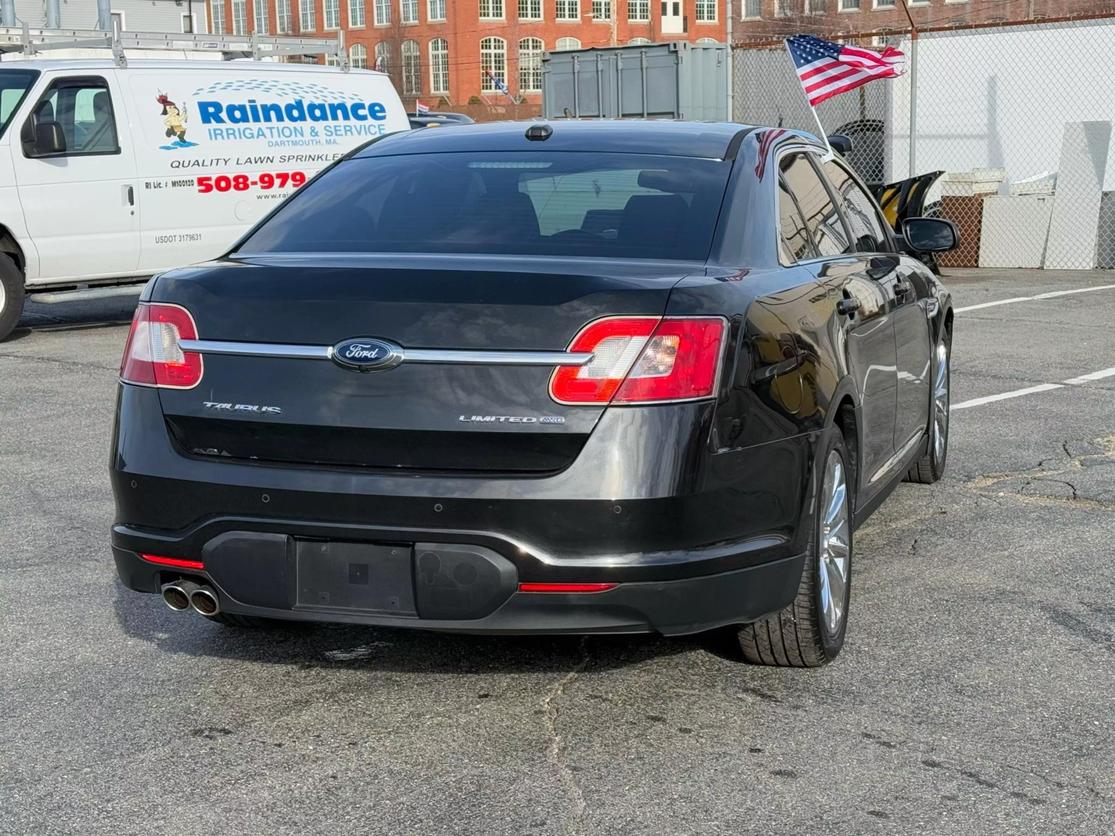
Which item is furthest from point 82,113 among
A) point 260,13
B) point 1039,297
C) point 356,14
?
point 260,13

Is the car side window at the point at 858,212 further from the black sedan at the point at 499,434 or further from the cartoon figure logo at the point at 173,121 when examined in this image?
the cartoon figure logo at the point at 173,121

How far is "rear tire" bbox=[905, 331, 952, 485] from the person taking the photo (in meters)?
6.95

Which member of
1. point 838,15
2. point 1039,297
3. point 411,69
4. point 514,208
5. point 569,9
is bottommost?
point 1039,297

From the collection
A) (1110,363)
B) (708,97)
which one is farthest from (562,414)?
(708,97)

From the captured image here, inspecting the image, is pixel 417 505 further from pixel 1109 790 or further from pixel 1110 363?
pixel 1110 363

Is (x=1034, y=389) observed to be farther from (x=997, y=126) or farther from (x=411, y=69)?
(x=411, y=69)

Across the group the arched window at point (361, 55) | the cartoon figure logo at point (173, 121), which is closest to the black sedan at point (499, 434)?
the cartoon figure logo at point (173, 121)

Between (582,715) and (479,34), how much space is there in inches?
3282

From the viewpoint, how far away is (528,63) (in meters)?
86.1

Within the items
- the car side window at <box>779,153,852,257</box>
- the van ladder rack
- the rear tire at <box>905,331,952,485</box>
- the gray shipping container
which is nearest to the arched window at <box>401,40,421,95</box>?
the gray shipping container

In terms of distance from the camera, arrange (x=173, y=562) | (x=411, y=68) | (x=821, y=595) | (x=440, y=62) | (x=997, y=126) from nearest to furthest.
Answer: (x=173, y=562), (x=821, y=595), (x=997, y=126), (x=440, y=62), (x=411, y=68)

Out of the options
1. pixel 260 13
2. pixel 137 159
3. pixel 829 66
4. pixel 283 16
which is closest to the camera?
pixel 137 159

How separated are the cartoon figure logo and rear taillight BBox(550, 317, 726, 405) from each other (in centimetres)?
1078

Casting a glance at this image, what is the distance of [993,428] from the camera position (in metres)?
8.65
